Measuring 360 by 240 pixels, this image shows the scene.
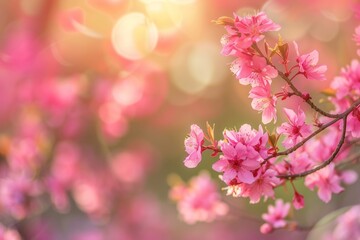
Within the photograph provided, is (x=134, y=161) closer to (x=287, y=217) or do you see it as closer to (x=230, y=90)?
(x=230, y=90)

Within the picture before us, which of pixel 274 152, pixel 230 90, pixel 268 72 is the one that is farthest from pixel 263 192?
pixel 230 90

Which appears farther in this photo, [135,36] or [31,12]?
[31,12]

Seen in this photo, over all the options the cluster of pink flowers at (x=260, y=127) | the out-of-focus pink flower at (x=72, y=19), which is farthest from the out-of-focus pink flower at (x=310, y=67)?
the out-of-focus pink flower at (x=72, y=19)

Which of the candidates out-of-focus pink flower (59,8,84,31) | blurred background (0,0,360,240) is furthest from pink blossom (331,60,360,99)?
out-of-focus pink flower (59,8,84,31)

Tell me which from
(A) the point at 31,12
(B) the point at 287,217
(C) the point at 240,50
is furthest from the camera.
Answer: (A) the point at 31,12

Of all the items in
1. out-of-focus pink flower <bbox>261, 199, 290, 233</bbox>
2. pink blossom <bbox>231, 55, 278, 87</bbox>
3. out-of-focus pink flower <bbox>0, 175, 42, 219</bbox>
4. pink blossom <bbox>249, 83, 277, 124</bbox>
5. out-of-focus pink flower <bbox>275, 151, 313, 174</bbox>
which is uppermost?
out-of-focus pink flower <bbox>0, 175, 42, 219</bbox>

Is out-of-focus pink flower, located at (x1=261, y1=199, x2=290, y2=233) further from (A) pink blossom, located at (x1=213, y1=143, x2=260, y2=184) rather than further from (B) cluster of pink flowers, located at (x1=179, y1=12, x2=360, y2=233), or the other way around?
(A) pink blossom, located at (x1=213, y1=143, x2=260, y2=184)

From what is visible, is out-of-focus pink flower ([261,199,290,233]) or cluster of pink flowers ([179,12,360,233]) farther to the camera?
out-of-focus pink flower ([261,199,290,233])
